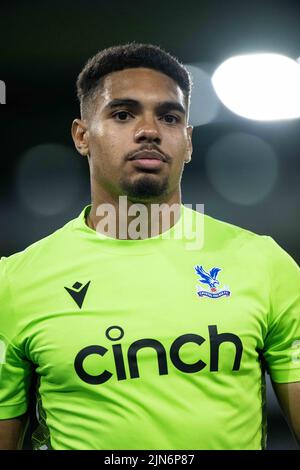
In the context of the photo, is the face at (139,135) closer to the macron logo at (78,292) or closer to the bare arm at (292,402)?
the macron logo at (78,292)

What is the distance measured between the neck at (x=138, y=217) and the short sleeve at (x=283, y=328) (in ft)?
1.08

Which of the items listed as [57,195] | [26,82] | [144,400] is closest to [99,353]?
[144,400]

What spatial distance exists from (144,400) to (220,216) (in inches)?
66.0

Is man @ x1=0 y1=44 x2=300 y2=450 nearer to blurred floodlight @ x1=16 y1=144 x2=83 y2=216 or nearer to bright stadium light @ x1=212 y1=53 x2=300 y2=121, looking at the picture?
blurred floodlight @ x1=16 y1=144 x2=83 y2=216

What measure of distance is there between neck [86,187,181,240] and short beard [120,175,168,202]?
0.03 m

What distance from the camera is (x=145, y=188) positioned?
167 cm

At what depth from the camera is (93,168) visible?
1.82 metres

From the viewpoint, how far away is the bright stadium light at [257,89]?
3.04 metres

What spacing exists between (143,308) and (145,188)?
33cm

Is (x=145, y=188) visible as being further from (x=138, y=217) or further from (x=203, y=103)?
(x=203, y=103)

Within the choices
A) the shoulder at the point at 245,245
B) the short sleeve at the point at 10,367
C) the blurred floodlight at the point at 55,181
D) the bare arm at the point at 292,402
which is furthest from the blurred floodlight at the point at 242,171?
the short sleeve at the point at 10,367

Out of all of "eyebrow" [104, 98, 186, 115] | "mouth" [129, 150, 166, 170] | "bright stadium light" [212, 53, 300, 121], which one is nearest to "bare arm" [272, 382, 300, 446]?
"mouth" [129, 150, 166, 170]

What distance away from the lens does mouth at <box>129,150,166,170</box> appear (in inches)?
64.2
